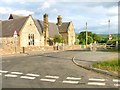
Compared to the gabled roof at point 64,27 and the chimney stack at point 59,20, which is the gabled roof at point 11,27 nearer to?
the gabled roof at point 64,27

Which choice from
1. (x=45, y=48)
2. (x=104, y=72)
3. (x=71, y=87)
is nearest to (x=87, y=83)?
(x=71, y=87)

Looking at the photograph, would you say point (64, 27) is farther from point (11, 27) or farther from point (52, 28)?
point (11, 27)

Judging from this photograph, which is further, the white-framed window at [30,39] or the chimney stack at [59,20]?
the chimney stack at [59,20]

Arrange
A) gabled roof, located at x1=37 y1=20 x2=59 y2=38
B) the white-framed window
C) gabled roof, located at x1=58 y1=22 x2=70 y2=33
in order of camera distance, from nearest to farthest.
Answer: the white-framed window < gabled roof, located at x1=37 y1=20 x2=59 y2=38 < gabled roof, located at x1=58 y1=22 x2=70 y2=33

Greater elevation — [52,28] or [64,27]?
[64,27]

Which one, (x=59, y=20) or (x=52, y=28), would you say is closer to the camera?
(x=52, y=28)

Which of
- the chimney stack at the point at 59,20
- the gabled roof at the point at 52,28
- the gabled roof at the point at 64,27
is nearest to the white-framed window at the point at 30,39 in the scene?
the gabled roof at the point at 52,28

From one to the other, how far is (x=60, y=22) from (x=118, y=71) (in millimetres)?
74195

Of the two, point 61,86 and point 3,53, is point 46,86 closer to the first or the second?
point 61,86

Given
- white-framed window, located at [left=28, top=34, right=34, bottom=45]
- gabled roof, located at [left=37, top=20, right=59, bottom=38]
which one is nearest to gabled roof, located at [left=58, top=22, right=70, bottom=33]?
gabled roof, located at [left=37, top=20, right=59, bottom=38]

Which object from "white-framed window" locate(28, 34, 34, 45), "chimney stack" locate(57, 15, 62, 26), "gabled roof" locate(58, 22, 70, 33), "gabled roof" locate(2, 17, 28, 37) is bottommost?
"white-framed window" locate(28, 34, 34, 45)

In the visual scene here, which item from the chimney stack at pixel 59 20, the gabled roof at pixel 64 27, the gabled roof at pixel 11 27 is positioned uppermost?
the chimney stack at pixel 59 20

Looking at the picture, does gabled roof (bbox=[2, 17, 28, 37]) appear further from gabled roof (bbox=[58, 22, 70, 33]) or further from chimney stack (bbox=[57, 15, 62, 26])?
chimney stack (bbox=[57, 15, 62, 26])


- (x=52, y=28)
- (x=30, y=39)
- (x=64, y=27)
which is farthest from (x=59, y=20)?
(x=30, y=39)
